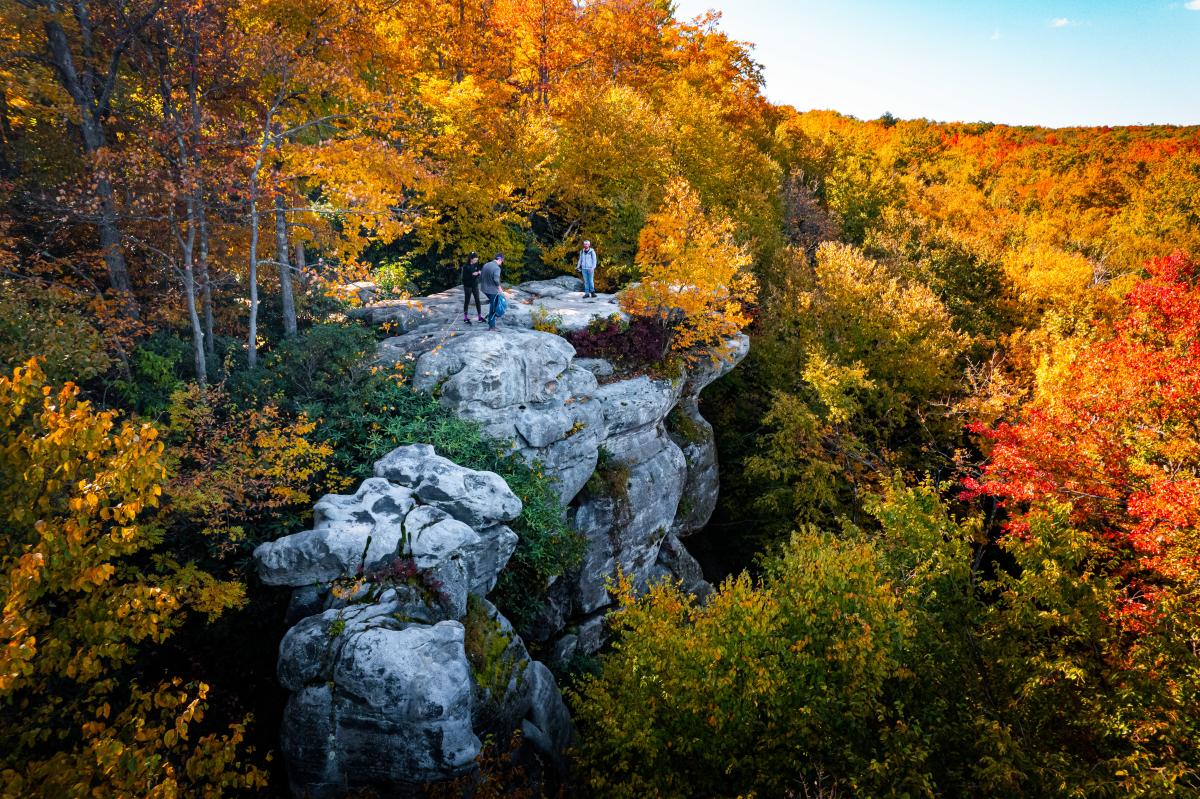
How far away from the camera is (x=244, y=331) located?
15.2m

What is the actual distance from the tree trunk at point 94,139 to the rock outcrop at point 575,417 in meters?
5.80

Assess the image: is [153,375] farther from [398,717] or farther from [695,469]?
[695,469]

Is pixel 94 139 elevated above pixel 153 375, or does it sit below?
above

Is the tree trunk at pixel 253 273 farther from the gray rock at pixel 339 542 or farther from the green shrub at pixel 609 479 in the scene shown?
the green shrub at pixel 609 479

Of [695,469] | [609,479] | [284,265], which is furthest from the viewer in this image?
[695,469]

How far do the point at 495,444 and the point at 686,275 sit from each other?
906 centimetres

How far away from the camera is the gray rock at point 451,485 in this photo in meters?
11.1

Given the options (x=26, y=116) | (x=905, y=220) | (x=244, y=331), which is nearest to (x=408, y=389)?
(x=244, y=331)

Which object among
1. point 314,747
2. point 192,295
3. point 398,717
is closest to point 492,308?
point 192,295

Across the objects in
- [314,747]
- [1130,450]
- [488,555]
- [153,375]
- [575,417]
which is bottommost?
[314,747]

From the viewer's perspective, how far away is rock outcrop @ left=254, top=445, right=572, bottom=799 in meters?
8.07

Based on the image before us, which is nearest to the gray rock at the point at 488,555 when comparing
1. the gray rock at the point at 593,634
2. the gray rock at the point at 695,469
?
the gray rock at the point at 593,634

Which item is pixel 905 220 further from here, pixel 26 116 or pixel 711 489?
pixel 26 116

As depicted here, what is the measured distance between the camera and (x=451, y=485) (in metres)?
11.3
